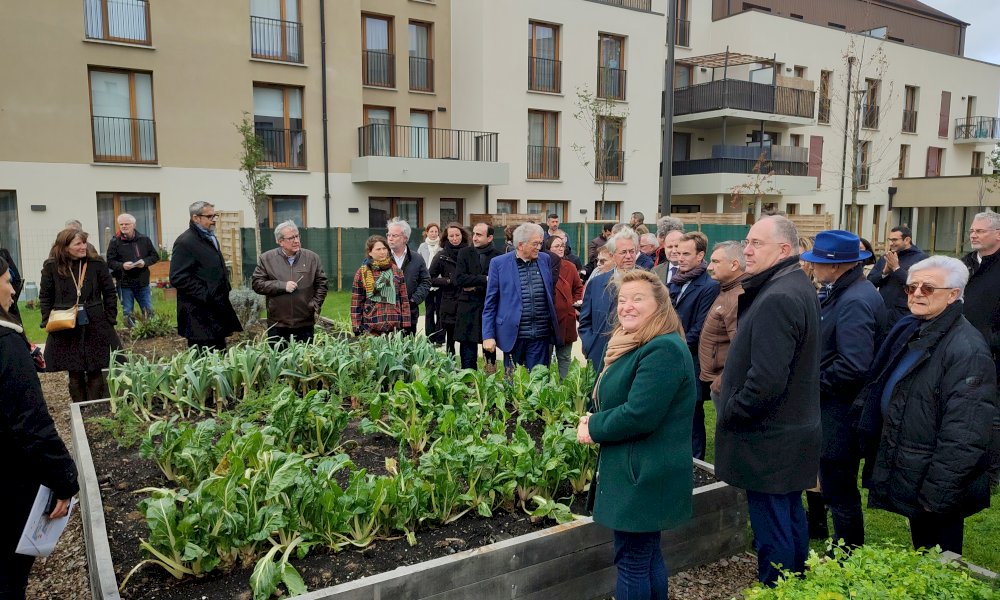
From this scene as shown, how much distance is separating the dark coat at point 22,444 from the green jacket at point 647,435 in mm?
2330

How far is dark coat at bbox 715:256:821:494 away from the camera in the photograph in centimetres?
350

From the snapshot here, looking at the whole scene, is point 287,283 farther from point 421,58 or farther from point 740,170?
point 740,170

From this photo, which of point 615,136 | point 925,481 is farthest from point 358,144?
point 925,481

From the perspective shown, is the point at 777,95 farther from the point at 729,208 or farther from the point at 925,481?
the point at 925,481

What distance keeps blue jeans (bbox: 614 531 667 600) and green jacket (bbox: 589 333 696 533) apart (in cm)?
15

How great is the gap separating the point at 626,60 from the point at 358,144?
36.1 feet

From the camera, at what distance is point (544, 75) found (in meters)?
25.8

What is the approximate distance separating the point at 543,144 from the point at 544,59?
294 cm

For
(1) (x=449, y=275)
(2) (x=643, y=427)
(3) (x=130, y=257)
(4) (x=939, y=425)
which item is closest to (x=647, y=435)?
(2) (x=643, y=427)

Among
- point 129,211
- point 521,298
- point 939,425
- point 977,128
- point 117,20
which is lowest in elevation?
point 939,425

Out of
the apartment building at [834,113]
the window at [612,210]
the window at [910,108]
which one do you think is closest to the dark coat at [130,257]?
the window at [612,210]

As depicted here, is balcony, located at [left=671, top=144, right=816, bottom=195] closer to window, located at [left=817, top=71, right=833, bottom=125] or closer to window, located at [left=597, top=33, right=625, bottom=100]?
window, located at [left=817, top=71, right=833, bottom=125]

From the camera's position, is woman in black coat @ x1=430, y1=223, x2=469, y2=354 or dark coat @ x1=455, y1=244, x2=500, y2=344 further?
woman in black coat @ x1=430, y1=223, x2=469, y2=354

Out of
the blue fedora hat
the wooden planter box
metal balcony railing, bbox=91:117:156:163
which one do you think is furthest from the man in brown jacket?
metal balcony railing, bbox=91:117:156:163
